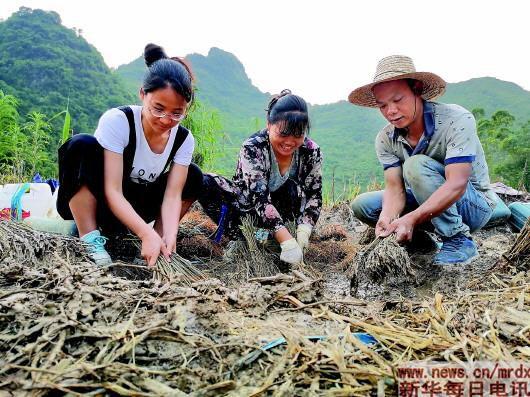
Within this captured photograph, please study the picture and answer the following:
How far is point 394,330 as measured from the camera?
3.58 ft

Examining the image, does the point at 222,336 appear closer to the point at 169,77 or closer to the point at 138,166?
the point at 169,77

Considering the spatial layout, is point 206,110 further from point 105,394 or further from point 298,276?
point 105,394

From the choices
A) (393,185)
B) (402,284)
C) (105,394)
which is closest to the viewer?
(105,394)

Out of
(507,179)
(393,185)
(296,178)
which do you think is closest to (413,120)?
(393,185)

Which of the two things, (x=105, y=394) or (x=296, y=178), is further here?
(x=296, y=178)

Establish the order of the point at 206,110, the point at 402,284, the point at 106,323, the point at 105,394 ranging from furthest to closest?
the point at 206,110
the point at 402,284
the point at 106,323
the point at 105,394

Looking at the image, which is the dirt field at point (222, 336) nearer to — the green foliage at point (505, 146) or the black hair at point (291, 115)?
the black hair at point (291, 115)

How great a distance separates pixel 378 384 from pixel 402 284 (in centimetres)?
134

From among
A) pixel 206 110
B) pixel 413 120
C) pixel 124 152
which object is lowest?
pixel 124 152

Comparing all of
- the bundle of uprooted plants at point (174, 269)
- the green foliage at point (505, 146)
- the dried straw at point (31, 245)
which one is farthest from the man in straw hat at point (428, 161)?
the green foliage at point (505, 146)

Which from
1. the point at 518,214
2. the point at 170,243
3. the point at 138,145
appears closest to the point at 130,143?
the point at 138,145

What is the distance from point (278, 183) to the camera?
2723 millimetres

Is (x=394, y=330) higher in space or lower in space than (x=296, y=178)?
lower

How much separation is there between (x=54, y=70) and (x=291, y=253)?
1185 inches
